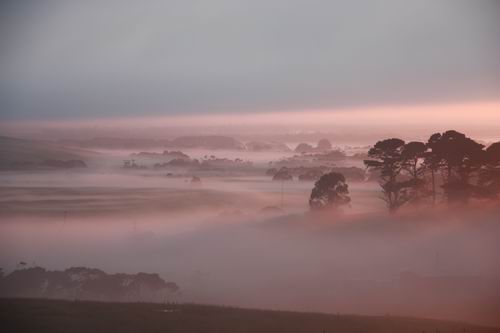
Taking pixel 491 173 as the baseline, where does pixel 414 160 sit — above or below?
above

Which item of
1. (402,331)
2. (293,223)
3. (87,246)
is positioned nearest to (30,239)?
(87,246)

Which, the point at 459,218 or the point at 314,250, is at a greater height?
the point at 459,218

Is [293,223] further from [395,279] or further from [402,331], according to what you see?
[402,331]

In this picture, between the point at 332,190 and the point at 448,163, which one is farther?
the point at 332,190

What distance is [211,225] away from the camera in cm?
8775

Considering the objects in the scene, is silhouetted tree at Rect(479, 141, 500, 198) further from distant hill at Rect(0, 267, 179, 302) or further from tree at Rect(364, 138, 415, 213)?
distant hill at Rect(0, 267, 179, 302)

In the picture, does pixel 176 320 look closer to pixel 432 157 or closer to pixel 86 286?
pixel 86 286

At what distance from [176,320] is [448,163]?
36.3 meters

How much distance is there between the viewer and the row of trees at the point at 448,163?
164ft

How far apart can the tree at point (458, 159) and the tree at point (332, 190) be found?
10.9m

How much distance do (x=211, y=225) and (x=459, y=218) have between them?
45740 millimetres

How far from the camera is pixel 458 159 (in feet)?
166

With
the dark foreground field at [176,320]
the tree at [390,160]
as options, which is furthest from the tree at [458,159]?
the dark foreground field at [176,320]

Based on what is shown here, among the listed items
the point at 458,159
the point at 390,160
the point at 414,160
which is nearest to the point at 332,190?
the point at 390,160
